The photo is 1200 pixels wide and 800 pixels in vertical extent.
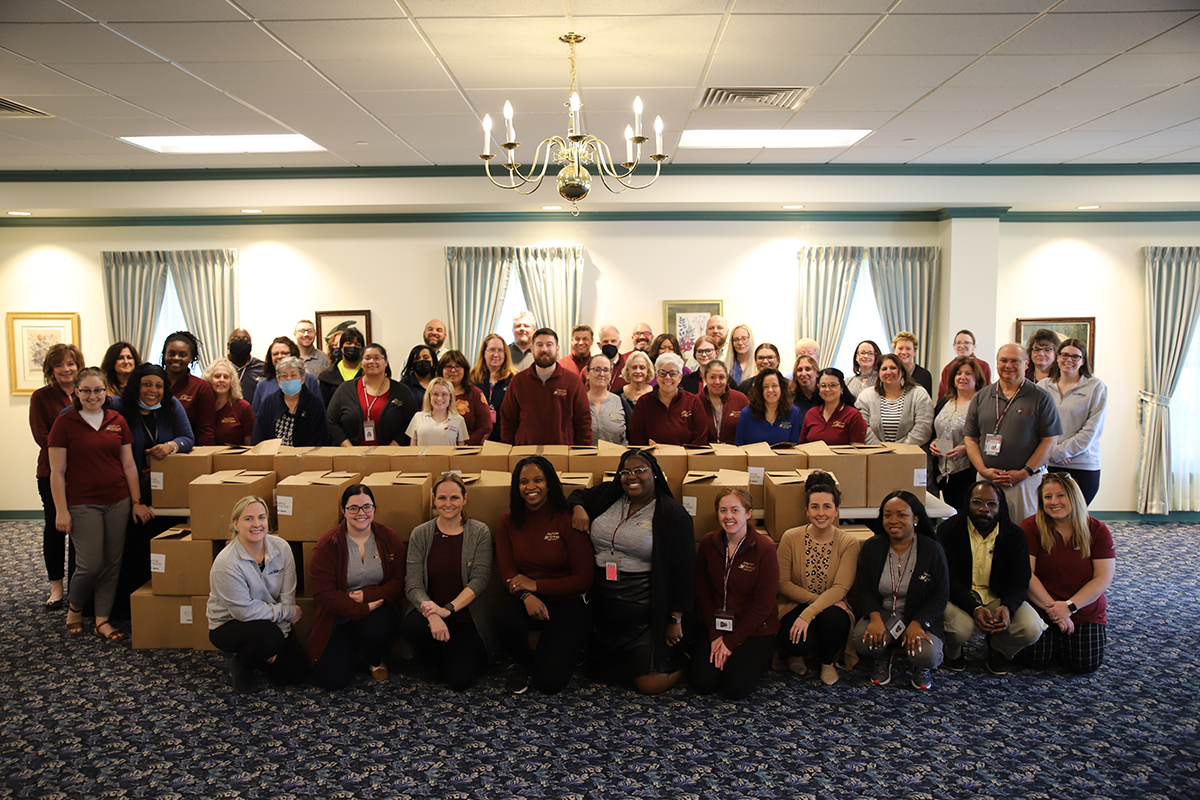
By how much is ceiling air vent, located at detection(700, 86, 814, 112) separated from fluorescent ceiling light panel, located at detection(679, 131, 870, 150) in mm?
907

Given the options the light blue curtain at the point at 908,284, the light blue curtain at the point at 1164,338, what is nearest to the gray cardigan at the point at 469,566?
the light blue curtain at the point at 908,284

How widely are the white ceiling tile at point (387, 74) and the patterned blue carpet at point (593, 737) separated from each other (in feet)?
11.0

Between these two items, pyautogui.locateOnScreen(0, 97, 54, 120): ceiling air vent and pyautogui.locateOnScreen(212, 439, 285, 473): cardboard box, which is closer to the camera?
pyautogui.locateOnScreen(212, 439, 285, 473): cardboard box

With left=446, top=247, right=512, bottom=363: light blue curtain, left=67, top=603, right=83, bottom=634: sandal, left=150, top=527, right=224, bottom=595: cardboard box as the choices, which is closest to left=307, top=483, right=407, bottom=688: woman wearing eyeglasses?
left=150, top=527, right=224, bottom=595: cardboard box

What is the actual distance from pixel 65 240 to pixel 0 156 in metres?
1.51

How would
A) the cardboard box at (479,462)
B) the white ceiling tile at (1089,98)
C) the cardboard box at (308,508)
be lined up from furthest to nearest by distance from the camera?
the white ceiling tile at (1089,98)
the cardboard box at (479,462)
the cardboard box at (308,508)

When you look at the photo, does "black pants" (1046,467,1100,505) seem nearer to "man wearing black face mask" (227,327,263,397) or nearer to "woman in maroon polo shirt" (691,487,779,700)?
"woman in maroon polo shirt" (691,487,779,700)

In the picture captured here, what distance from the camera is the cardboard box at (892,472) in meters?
4.20

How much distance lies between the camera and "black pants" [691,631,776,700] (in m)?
3.58

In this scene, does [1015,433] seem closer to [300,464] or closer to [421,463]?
[421,463]

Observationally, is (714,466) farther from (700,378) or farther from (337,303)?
(337,303)

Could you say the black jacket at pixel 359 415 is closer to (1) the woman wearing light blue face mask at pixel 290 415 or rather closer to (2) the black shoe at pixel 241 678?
(1) the woman wearing light blue face mask at pixel 290 415

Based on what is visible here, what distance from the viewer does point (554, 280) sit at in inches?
296

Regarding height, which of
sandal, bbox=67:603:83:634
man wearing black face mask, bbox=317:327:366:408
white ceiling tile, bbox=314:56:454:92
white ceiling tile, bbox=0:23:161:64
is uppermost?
white ceiling tile, bbox=314:56:454:92
